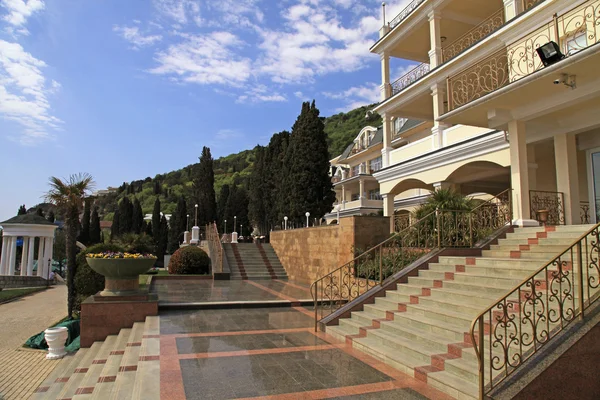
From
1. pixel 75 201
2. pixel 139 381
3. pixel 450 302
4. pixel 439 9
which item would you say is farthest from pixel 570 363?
pixel 75 201

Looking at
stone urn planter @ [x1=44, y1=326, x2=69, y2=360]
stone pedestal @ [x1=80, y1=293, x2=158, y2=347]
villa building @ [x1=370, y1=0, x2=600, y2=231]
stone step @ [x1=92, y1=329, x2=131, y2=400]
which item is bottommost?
stone urn planter @ [x1=44, y1=326, x2=69, y2=360]

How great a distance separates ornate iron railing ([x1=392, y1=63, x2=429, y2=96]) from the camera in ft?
55.9

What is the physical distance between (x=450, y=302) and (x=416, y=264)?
2.06 metres

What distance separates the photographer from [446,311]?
653cm

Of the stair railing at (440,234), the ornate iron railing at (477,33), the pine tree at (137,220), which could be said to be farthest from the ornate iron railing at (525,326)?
the pine tree at (137,220)

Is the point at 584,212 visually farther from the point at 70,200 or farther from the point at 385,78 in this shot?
the point at 70,200

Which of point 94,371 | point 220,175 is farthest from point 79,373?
point 220,175

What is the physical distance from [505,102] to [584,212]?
4.24 meters

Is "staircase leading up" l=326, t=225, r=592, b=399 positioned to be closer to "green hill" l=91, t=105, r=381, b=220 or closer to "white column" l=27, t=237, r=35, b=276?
"white column" l=27, t=237, r=35, b=276

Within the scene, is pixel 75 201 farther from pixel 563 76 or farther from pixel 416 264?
pixel 563 76

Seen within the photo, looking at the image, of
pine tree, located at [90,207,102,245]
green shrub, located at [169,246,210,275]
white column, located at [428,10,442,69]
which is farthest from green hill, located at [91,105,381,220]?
white column, located at [428,10,442,69]

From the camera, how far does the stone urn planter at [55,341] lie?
9.94m

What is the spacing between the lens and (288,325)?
8.61 meters

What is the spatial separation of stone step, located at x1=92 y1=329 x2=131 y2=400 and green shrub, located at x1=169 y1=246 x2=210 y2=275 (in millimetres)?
13155
